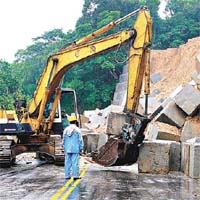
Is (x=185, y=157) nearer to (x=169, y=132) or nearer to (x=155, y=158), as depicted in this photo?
(x=155, y=158)

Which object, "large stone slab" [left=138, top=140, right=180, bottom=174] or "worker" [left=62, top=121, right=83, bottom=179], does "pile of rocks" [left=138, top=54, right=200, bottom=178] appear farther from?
"worker" [left=62, top=121, right=83, bottom=179]

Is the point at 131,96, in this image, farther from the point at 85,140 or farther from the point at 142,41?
the point at 85,140

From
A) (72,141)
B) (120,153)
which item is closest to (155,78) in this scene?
(120,153)

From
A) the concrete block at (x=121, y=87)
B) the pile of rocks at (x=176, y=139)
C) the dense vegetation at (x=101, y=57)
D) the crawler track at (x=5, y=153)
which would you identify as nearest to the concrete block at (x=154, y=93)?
the concrete block at (x=121, y=87)

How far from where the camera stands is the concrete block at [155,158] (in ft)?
50.0

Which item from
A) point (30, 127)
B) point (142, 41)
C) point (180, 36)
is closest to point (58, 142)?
point (30, 127)

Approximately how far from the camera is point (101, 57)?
45812 mm

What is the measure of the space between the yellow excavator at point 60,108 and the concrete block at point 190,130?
466cm

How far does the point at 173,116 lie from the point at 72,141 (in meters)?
8.66

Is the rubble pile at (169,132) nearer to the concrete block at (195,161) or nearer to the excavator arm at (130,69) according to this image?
the concrete block at (195,161)

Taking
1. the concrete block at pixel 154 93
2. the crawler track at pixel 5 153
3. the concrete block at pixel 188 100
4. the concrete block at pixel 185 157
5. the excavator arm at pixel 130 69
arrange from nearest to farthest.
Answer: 1. the concrete block at pixel 185 157
2. the excavator arm at pixel 130 69
3. the crawler track at pixel 5 153
4. the concrete block at pixel 188 100
5. the concrete block at pixel 154 93

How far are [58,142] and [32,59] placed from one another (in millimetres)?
44192

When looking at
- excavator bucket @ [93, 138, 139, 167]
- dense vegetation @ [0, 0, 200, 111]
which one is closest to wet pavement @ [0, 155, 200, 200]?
excavator bucket @ [93, 138, 139, 167]

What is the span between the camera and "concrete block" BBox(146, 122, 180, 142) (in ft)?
63.6
